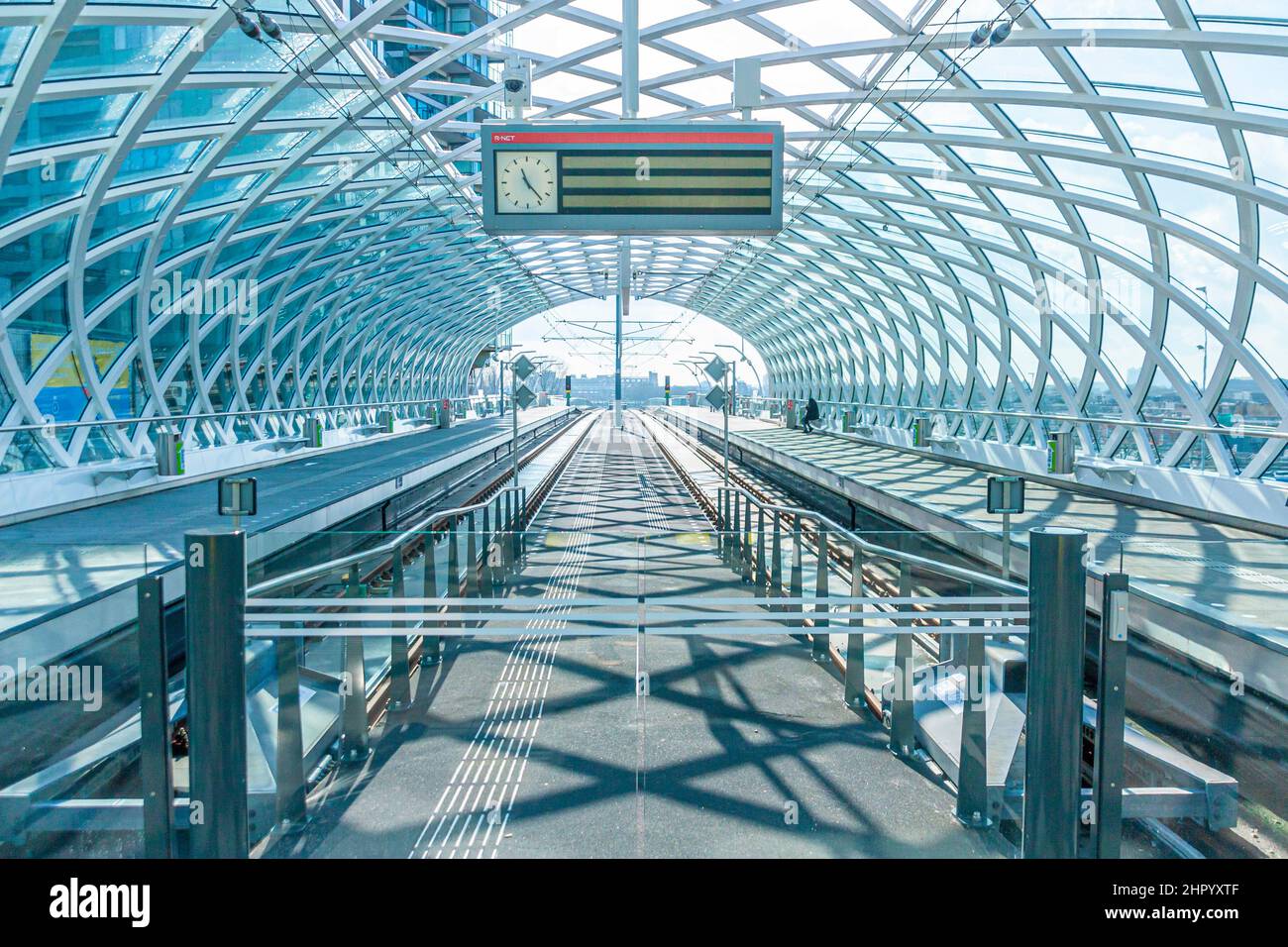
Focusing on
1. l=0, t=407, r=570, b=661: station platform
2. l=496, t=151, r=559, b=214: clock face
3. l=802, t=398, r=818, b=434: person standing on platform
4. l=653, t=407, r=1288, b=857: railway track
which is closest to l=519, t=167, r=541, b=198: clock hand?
l=496, t=151, r=559, b=214: clock face

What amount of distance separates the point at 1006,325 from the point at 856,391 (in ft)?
73.5

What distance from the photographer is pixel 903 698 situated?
5.17 m

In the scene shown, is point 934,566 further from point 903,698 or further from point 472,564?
point 472,564

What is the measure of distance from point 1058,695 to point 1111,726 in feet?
0.98

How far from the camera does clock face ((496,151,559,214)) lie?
9031mm

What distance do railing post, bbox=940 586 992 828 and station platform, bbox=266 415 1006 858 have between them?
10 cm

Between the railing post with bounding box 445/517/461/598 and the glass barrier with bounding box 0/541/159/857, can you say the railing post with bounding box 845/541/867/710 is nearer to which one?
the railing post with bounding box 445/517/461/598

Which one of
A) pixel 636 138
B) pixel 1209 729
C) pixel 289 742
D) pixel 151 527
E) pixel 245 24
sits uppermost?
pixel 245 24

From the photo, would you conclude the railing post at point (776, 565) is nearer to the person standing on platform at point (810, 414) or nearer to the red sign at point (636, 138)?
the red sign at point (636, 138)

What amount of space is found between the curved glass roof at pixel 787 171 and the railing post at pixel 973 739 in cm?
1026

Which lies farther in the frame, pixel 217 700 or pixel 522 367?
pixel 522 367

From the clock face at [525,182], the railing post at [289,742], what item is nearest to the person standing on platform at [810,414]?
the clock face at [525,182]

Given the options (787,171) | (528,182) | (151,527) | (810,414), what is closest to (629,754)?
(528,182)

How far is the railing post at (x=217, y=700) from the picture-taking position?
A: 4211 millimetres
